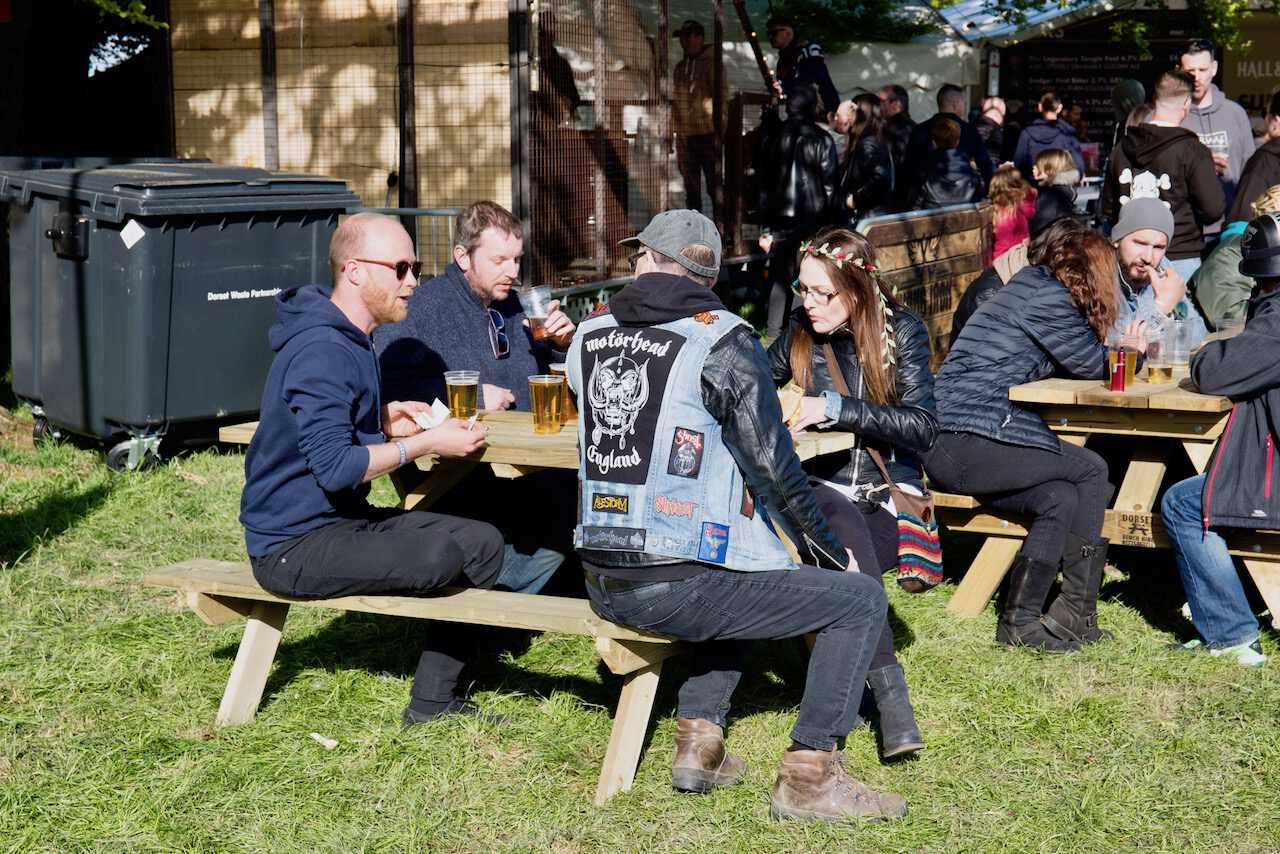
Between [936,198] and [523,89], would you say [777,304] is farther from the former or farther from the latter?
[523,89]

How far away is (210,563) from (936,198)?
24.0 feet

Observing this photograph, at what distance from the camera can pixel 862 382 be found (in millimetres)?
4641

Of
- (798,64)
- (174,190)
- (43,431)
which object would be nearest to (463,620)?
(174,190)

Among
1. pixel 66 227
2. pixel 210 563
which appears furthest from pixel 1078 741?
pixel 66 227

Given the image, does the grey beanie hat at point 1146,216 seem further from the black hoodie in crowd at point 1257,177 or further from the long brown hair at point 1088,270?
the black hoodie in crowd at point 1257,177

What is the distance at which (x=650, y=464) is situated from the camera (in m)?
3.54

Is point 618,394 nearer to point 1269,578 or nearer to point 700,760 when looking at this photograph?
point 700,760

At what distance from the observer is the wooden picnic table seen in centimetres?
485

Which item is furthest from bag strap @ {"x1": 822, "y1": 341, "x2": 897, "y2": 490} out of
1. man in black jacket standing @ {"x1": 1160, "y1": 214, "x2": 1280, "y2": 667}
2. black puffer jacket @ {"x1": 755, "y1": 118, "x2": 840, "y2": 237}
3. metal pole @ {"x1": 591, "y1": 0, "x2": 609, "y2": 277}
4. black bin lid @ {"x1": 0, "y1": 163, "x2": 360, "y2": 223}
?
black puffer jacket @ {"x1": 755, "y1": 118, "x2": 840, "y2": 237}

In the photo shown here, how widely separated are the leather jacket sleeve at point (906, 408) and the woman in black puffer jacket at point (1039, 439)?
498mm

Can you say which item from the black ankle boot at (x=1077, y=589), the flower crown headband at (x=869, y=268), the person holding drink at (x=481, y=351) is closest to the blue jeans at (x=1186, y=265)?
the black ankle boot at (x=1077, y=589)

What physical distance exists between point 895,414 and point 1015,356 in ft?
2.90

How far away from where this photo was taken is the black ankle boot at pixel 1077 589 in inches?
200

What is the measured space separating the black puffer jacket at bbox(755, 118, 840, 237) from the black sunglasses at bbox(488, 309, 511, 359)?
223 inches
